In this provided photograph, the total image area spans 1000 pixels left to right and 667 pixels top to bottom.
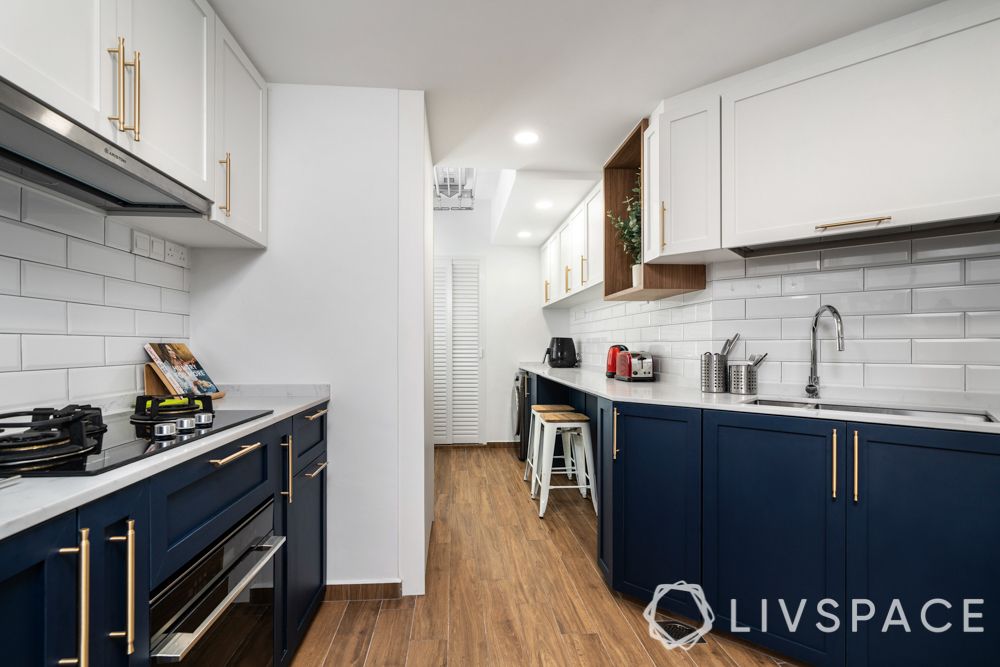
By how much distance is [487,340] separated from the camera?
5.27 metres

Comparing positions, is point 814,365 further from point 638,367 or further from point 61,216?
point 61,216

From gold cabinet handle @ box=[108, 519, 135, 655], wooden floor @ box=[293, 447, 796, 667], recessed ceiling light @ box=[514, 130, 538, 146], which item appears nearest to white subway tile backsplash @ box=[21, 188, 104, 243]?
gold cabinet handle @ box=[108, 519, 135, 655]

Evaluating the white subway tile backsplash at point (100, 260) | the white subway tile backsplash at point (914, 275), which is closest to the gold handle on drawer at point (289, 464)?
the white subway tile backsplash at point (100, 260)

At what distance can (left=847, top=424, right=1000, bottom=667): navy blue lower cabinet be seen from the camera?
1.40 m

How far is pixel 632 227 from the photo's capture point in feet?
8.88

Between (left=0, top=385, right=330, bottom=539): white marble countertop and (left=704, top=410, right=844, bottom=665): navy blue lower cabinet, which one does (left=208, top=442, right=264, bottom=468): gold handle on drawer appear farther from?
(left=704, top=410, right=844, bottom=665): navy blue lower cabinet

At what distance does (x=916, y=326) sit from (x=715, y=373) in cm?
78

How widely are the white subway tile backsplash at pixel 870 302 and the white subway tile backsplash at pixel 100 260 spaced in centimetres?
285

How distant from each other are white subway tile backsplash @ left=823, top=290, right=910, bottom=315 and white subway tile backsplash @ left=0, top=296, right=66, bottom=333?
288 centimetres

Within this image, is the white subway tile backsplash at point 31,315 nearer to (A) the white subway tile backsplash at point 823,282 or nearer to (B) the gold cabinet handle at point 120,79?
(B) the gold cabinet handle at point 120,79

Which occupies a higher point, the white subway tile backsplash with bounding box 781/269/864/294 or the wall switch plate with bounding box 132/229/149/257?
the wall switch plate with bounding box 132/229/149/257

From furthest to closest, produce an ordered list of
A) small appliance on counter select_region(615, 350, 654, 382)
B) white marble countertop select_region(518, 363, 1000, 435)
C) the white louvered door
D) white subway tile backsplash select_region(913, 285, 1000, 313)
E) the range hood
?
1. the white louvered door
2. small appliance on counter select_region(615, 350, 654, 382)
3. white subway tile backsplash select_region(913, 285, 1000, 313)
4. white marble countertop select_region(518, 363, 1000, 435)
5. the range hood

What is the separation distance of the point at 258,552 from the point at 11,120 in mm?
1203

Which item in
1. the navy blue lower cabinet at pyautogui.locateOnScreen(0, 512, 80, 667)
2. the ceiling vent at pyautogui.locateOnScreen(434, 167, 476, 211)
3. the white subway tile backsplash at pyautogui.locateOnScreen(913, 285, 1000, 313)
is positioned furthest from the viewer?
the ceiling vent at pyautogui.locateOnScreen(434, 167, 476, 211)
